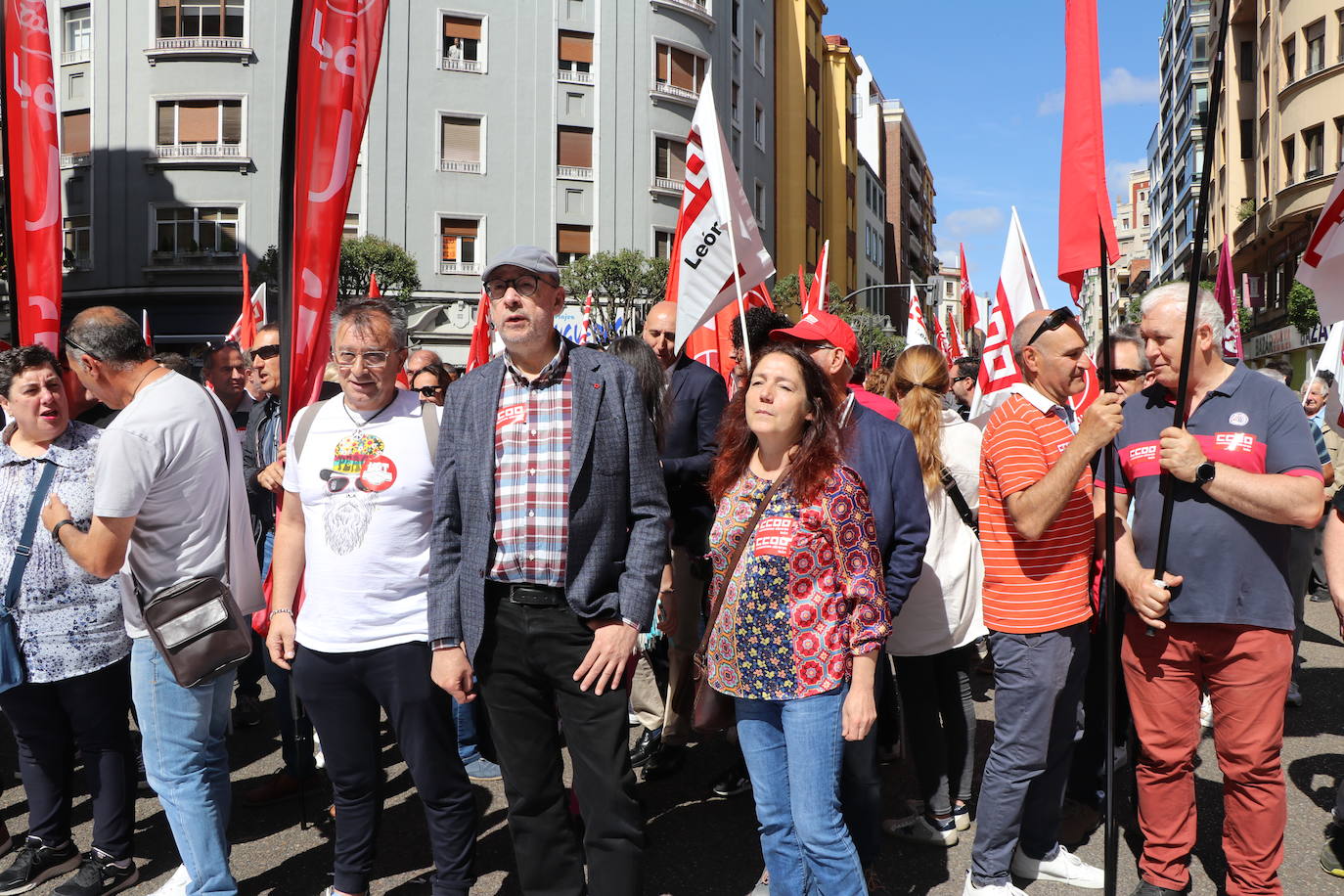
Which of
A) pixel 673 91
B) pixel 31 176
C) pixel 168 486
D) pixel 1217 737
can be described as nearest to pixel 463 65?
pixel 673 91

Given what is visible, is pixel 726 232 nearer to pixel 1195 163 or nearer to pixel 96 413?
pixel 96 413

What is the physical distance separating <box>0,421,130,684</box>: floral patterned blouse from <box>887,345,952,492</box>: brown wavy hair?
3.20m

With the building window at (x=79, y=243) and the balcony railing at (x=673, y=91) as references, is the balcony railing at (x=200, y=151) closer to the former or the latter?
the building window at (x=79, y=243)

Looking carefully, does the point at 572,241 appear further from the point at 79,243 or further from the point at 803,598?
the point at 803,598

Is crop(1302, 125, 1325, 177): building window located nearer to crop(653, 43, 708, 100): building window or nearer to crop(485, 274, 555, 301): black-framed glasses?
crop(653, 43, 708, 100): building window

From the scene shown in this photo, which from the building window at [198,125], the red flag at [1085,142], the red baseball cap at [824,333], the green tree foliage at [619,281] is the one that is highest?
the building window at [198,125]

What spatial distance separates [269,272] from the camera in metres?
27.6

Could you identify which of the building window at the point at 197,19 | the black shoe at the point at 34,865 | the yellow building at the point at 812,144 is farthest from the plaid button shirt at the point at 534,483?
the yellow building at the point at 812,144

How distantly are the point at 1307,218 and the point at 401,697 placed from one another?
33.3 metres

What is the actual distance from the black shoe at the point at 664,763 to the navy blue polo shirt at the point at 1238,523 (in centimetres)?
257

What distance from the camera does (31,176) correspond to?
5180mm

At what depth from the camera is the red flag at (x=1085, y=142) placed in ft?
10.7

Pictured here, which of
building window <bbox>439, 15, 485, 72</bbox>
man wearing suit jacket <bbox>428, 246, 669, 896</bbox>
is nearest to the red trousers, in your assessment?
man wearing suit jacket <bbox>428, 246, 669, 896</bbox>

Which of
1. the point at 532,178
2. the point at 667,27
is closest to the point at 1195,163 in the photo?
the point at 667,27
